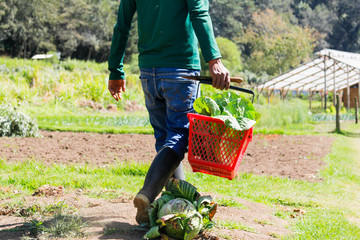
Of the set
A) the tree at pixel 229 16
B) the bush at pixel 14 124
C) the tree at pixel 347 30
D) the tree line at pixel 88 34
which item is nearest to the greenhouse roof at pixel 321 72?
the bush at pixel 14 124

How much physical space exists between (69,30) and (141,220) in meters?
50.7

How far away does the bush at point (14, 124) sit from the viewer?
8148 mm

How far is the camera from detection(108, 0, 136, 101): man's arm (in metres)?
3.34

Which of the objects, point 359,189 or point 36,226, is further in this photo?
point 359,189

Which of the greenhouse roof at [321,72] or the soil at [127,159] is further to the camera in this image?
the greenhouse roof at [321,72]

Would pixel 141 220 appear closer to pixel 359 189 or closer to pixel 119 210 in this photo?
pixel 119 210

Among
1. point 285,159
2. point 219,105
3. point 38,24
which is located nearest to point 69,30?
point 38,24

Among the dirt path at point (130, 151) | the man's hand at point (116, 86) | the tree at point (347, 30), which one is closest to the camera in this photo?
the man's hand at point (116, 86)

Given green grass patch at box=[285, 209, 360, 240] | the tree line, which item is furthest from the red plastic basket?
the tree line

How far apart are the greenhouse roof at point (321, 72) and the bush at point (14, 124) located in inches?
525

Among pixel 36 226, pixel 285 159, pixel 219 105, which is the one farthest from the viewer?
pixel 285 159

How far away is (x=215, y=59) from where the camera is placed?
2.82 meters

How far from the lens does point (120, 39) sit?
3.40 meters

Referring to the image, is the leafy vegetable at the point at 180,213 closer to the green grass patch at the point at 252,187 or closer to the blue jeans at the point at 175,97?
the blue jeans at the point at 175,97
